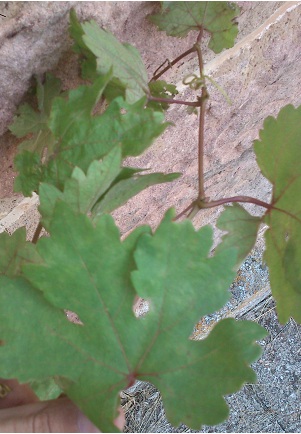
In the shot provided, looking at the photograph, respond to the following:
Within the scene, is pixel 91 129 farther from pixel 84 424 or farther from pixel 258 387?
pixel 258 387

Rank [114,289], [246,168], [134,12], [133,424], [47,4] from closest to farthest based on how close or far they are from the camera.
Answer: [114,289] < [47,4] < [134,12] < [246,168] < [133,424]

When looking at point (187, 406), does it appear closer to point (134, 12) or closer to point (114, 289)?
point (114, 289)

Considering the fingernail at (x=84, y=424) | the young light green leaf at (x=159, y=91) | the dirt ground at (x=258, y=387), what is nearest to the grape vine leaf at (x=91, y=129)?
the young light green leaf at (x=159, y=91)

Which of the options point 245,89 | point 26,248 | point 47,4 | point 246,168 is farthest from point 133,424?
point 47,4

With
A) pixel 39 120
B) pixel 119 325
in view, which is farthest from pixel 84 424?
pixel 39 120

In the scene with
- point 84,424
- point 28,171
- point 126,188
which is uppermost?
point 28,171

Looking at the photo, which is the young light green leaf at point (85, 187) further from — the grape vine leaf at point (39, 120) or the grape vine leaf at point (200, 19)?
the grape vine leaf at point (200, 19)

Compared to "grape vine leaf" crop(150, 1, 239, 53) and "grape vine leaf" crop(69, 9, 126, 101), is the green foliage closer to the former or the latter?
"grape vine leaf" crop(69, 9, 126, 101)

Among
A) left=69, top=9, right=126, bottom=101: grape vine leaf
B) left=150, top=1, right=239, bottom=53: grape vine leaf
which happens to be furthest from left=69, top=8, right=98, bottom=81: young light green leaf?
left=150, top=1, right=239, bottom=53: grape vine leaf
